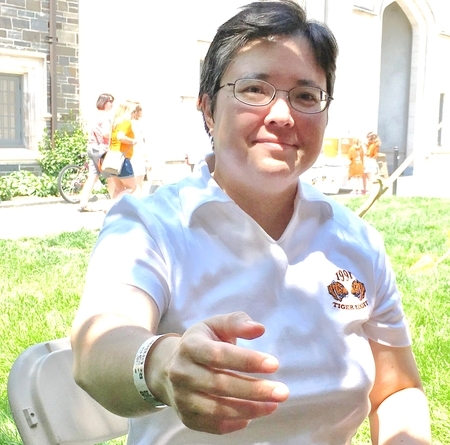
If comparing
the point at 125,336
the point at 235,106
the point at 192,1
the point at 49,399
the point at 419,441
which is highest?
the point at 192,1

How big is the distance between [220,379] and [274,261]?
0.72 meters

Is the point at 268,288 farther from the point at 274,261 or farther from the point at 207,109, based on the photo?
the point at 207,109

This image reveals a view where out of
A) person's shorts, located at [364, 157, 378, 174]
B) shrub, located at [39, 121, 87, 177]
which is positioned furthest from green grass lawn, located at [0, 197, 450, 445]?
person's shorts, located at [364, 157, 378, 174]

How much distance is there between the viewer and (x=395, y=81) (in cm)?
2216

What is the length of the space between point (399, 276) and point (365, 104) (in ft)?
44.0

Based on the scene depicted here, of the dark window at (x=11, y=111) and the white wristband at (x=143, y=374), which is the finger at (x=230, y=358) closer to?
the white wristband at (x=143, y=374)

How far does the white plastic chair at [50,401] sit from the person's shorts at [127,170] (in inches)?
277

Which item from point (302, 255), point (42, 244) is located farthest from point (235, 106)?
point (42, 244)

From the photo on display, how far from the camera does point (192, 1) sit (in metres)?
14.6

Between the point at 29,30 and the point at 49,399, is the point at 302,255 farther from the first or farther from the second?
the point at 29,30

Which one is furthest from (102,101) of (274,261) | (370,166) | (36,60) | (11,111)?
(274,261)

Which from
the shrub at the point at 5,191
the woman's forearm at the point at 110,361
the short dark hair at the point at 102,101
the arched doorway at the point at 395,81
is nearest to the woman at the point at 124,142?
the short dark hair at the point at 102,101

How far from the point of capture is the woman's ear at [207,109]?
5.72ft

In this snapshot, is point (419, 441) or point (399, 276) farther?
point (399, 276)
